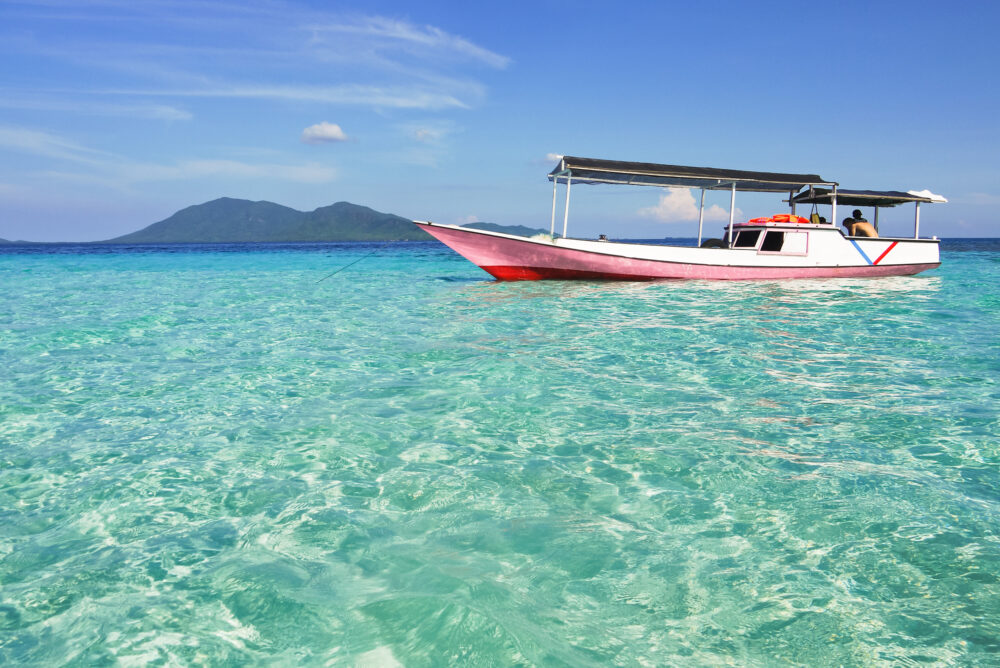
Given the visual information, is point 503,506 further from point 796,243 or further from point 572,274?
point 796,243

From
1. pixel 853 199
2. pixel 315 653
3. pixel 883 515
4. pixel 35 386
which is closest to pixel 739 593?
pixel 883 515

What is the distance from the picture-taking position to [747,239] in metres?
20.2

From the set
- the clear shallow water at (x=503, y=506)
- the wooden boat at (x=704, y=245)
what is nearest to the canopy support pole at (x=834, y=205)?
the wooden boat at (x=704, y=245)

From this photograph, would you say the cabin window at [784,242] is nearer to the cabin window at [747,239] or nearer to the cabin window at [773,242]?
the cabin window at [773,242]

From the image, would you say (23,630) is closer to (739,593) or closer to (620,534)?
(620,534)

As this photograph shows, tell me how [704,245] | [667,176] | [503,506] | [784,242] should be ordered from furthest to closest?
1. [704,245]
2. [784,242]
3. [667,176]
4. [503,506]

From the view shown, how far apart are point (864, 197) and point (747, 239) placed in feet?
14.2

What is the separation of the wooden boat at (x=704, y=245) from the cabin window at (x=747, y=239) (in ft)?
0.11

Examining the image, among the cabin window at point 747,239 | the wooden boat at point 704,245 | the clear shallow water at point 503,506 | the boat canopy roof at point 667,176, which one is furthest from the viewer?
the cabin window at point 747,239

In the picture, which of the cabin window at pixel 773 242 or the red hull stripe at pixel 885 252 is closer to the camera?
the cabin window at pixel 773 242

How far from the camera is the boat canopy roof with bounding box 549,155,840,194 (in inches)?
690

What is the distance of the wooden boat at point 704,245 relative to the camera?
18.4m

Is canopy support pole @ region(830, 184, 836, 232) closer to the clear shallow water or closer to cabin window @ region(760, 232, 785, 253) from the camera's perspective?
cabin window @ region(760, 232, 785, 253)

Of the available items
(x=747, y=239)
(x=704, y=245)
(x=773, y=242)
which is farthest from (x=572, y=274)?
(x=773, y=242)
